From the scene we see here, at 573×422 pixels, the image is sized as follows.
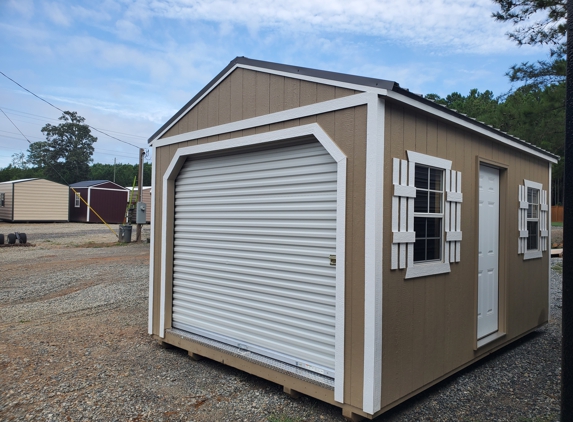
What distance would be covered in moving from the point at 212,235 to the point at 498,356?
3.51 metres

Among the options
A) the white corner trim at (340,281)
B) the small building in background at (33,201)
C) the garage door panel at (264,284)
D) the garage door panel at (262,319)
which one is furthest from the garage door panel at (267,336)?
the small building in background at (33,201)

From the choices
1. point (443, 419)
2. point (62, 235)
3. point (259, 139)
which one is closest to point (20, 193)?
point (62, 235)

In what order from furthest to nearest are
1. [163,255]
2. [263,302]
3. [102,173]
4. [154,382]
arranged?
[102,173], [163,255], [263,302], [154,382]

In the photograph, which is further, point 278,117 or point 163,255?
point 163,255

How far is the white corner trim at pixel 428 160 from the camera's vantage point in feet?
11.7

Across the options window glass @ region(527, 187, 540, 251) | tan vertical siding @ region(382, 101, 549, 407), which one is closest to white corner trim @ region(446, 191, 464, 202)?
tan vertical siding @ region(382, 101, 549, 407)

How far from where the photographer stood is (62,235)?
19.6 m

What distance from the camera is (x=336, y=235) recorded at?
137 inches

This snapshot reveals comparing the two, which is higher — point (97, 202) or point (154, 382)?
point (97, 202)

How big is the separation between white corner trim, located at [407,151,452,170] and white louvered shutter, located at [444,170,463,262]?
0.08 m

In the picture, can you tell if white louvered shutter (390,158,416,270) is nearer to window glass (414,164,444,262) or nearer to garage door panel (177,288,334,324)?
window glass (414,164,444,262)

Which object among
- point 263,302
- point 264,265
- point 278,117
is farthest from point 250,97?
point 263,302

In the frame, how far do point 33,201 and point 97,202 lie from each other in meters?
3.58

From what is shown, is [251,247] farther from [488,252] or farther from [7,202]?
[7,202]
